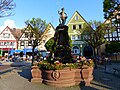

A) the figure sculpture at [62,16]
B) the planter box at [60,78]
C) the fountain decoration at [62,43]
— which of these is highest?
the figure sculpture at [62,16]

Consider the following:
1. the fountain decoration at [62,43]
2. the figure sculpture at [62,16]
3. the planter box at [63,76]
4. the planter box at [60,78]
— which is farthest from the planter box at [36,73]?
the figure sculpture at [62,16]

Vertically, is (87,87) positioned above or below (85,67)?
below

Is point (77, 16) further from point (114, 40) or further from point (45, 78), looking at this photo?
point (45, 78)

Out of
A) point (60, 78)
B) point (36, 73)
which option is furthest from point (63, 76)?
point (36, 73)

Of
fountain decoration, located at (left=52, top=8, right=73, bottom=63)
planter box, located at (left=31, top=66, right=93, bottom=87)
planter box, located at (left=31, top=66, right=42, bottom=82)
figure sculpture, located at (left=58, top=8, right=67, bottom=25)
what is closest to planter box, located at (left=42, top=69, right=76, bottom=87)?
planter box, located at (left=31, top=66, right=93, bottom=87)

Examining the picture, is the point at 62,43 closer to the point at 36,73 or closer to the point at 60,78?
the point at 36,73

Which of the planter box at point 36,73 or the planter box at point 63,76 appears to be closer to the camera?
the planter box at point 63,76

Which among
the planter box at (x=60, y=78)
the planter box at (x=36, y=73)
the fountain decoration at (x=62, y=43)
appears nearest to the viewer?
the planter box at (x=60, y=78)

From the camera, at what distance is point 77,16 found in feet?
173

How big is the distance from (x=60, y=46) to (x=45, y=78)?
13.7 feet

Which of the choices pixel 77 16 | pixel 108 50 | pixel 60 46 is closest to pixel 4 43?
pixel 77 16

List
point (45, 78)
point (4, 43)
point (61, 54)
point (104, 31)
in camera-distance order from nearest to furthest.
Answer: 1. point (45, 78)
2. point (61, 54)
3. point (104, 31)
4. point (4, 43)

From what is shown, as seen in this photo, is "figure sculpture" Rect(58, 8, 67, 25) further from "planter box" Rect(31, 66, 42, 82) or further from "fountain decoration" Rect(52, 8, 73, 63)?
"planter box" Rect(31, 66, 42, 82)

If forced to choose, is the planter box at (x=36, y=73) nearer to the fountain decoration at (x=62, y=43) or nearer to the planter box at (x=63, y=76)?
the planter box at (x=63, y=76)
